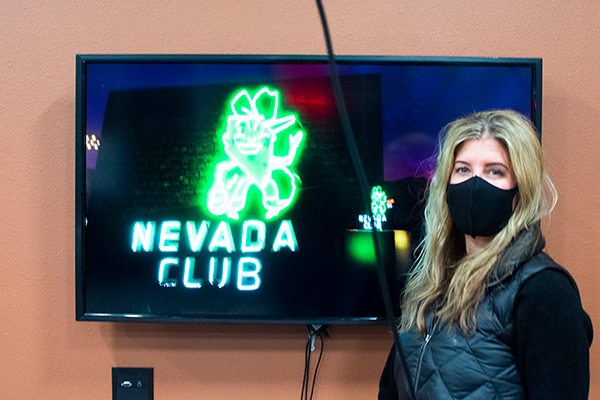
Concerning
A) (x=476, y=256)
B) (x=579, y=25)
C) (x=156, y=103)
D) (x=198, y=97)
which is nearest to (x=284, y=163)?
(x=198, y=97)

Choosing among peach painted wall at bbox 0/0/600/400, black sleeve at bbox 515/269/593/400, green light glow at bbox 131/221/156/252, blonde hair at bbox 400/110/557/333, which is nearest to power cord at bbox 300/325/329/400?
peach painted wall at bbox 0/0/600/400

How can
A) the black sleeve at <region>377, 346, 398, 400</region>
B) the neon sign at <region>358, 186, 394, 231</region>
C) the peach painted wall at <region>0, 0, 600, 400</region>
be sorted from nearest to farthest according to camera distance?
the black sleeve at <region>377, 346, 398, 400</region> < the neon sign at <region>358, 186, 394, 231</region> < the peach painted wall at <region>0, 0, 600, 400</region>

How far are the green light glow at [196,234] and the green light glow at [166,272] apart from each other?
85mm

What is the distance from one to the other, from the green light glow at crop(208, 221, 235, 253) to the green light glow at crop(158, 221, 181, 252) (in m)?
0.13

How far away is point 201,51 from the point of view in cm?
167

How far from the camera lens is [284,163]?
156 cm

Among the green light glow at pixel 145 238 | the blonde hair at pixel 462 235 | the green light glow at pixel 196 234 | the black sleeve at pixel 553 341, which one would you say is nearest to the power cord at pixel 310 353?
the blonde hair at pixel 462 235

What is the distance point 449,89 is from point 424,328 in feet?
2.89

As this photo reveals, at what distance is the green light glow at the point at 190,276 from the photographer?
156cm

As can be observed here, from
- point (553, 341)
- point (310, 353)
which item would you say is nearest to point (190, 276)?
point (310, 353)

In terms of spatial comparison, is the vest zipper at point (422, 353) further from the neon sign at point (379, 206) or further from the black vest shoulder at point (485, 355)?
the neon sign at point (379, 206)

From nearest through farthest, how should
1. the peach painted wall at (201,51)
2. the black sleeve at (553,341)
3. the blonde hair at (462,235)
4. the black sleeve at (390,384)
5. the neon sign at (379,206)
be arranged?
the black sleeve at (553,341) → the blonde hair at (462,235) → the black sleeve at (390,384) → the neon sign at (379,206) → the peach painted wall at (201,51)

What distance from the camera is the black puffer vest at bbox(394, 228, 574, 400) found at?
3.29 feet

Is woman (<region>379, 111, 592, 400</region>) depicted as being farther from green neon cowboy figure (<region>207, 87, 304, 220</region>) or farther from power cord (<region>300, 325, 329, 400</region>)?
green neon cowboy figure (<region>207, 87, 304, 220</region>)
